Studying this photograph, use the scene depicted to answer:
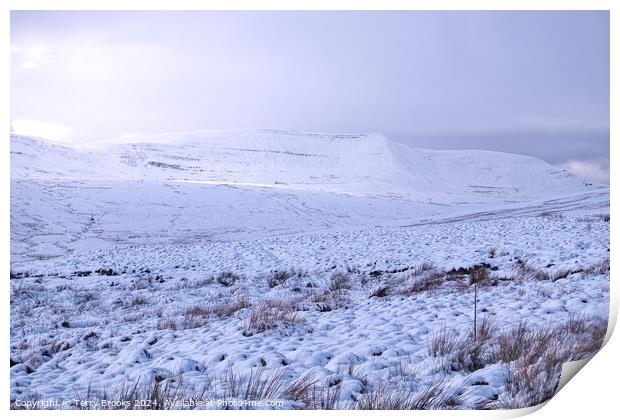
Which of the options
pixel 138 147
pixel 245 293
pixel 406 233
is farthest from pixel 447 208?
pixel 138 147

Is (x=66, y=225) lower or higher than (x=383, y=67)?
lower

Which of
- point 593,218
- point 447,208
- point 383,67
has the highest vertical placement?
point 383,67

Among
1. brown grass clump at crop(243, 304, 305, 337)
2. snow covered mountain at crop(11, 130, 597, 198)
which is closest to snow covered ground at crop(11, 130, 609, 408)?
brown grass clump at crop(243, 304, 305, 337)

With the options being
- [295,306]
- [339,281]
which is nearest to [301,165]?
[339,281]

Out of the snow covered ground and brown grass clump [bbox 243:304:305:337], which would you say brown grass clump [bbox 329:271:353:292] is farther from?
brown grass clump [bbox 243:304:305:337]

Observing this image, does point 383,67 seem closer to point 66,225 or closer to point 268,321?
point 268,321

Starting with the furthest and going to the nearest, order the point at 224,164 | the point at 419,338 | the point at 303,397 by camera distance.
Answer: the point at 224,164 → the point at 419,338 → the point at 303,397
